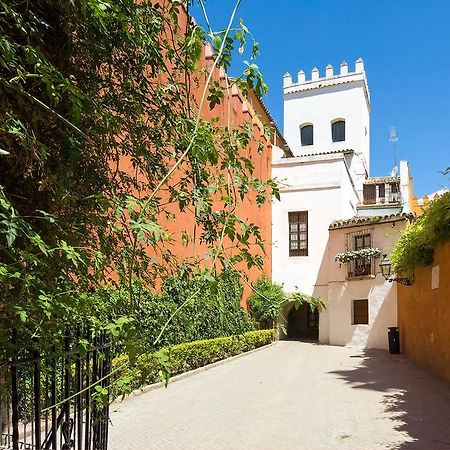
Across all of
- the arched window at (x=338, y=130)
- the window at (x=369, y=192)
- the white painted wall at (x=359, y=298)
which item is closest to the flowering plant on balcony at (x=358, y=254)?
the white painted wall at (x=359, y=298)

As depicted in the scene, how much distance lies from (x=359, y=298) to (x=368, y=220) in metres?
3.39

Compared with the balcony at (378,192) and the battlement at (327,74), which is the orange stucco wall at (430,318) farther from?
the battlement at (327,74)

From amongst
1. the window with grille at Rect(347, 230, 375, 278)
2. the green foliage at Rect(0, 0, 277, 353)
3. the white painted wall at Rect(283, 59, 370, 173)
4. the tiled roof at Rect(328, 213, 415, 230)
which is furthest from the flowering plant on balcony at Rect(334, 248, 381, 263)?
the green foliage at Rect(0, 0, 277, 353)

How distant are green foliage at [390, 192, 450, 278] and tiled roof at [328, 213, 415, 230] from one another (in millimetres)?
5828

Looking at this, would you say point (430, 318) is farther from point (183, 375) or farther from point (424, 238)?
point (183, 375)

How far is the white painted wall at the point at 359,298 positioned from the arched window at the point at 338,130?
52.0ft

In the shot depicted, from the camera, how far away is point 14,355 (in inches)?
82.0

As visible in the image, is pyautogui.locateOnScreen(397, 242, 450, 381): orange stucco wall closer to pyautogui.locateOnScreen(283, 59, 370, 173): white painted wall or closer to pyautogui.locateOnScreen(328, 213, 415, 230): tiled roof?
pyautogui.locateOnScreen(328, 213, 415, 230): tiled roof

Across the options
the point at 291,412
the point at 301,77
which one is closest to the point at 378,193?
the point at 301,77

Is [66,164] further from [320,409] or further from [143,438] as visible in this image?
[320,409]

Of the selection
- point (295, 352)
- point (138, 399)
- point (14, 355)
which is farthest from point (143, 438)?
point (295, 352)

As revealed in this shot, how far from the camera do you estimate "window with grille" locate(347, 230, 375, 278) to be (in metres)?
21.2

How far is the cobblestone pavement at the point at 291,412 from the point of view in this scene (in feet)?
20.7

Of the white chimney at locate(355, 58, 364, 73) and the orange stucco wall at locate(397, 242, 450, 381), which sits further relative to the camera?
the white chimney at locate(355, 58, 364, 73)
